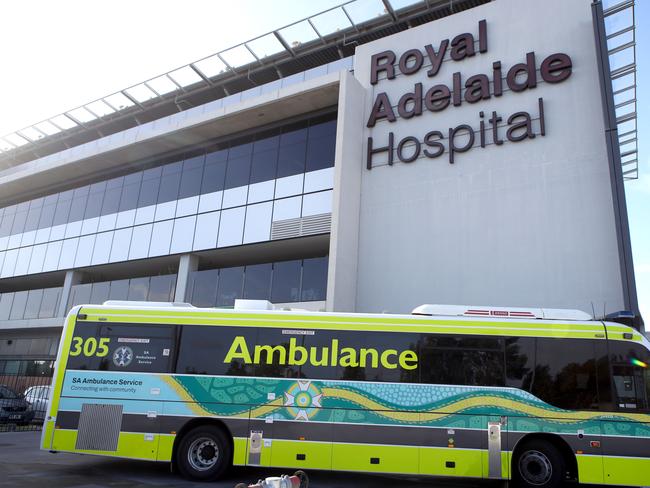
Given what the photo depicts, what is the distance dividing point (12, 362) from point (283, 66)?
22252 mm

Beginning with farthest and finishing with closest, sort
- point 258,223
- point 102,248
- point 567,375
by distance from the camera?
point 102,248, point 258,223, point 567,375

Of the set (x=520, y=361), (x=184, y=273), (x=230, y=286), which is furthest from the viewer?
(x=184, y=273)

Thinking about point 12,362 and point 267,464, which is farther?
point 12,362

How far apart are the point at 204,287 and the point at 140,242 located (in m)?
4.29

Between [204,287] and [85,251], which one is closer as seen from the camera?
[204,287]

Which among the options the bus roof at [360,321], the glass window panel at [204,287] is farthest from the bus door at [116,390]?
the glass window panel at [204,287]

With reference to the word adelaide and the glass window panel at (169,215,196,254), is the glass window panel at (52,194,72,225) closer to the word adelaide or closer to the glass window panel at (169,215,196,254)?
the glass window panel at (169,215,196,254)

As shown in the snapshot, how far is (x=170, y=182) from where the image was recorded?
22938 mm

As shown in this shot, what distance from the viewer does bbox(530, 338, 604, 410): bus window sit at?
8.27m

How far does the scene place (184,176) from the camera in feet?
74.4

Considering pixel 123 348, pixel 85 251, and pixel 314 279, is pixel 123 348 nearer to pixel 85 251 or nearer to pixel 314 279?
pixel 314 279

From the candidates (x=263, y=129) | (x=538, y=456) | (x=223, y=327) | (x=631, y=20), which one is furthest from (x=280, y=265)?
(x=631, y=20)

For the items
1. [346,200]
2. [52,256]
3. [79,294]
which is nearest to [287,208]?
[346,200]

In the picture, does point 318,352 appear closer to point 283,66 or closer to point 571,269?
point 571,269
